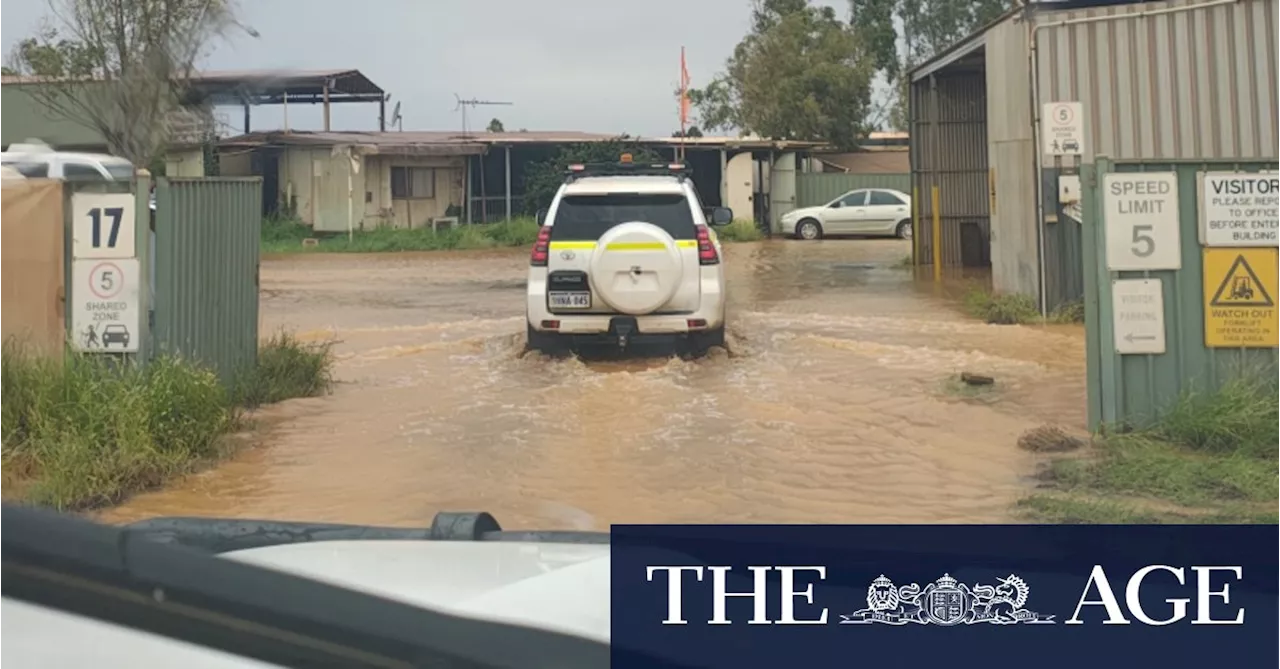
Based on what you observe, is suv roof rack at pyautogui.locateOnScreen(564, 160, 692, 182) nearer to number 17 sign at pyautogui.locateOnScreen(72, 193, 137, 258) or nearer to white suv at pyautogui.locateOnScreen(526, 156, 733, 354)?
white suv at pyautogui.locateOnScreen(526, 156, 733, 354)

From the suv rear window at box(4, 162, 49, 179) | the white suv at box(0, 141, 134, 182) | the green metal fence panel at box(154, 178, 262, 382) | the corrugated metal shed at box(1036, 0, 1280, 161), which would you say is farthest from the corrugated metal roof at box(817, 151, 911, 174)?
the green metal fence panel at box(154, 178, 262, 382)

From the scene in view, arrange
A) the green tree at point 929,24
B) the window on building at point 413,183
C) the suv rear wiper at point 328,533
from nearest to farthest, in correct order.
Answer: the suv rear wiper at point 328,533, the window on building at point 413,183, the green tree at point 929,24

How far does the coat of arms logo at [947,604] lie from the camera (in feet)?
9.75

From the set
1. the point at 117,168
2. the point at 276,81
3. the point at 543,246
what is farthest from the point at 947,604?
the point at 276,81

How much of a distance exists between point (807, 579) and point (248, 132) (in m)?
36.5

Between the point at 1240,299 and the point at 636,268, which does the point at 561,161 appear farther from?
the point at 1240,299

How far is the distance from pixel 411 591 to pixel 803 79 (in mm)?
40099

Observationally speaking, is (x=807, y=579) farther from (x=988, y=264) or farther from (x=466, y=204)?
(x=466, y=204)

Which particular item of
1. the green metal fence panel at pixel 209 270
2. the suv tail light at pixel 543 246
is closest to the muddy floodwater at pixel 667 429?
the green metal fence panel at pixel 209 270

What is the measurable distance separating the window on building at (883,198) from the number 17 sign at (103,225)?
2570 cm

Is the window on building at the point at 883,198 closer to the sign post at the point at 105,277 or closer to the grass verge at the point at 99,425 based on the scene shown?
the grass verge at the point at 99,425

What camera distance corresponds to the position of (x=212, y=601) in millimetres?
1592

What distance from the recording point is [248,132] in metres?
37.5

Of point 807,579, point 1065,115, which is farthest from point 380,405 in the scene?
point 807,579
